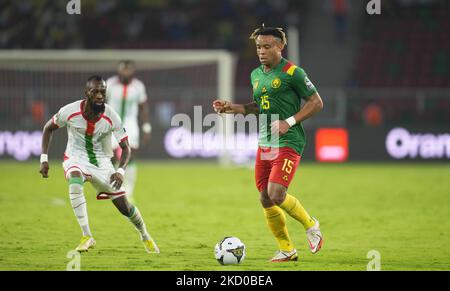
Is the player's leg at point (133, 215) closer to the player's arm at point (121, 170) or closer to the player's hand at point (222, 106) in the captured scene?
the player's arm at point (121, 170)

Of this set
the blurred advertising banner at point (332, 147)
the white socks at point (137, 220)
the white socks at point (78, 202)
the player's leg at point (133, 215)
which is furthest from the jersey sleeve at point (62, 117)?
the blurred advertising banner at point (332, 147)

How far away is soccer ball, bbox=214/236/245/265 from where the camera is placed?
334 inches

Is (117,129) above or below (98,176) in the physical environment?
above

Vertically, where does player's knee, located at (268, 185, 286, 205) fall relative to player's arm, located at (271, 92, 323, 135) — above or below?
below

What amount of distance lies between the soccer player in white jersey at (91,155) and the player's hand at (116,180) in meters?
0.01

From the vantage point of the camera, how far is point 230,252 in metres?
8.52

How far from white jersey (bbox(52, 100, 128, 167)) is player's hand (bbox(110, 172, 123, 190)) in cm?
39

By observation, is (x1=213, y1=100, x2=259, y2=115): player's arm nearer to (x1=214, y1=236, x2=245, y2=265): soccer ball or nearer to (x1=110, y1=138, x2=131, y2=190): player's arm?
(x1=110, y1=138, x2=131, y2=190): player's arm

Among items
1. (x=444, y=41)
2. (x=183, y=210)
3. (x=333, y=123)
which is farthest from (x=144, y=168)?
(x=444, y=41)

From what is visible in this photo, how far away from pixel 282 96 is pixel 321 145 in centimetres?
1544

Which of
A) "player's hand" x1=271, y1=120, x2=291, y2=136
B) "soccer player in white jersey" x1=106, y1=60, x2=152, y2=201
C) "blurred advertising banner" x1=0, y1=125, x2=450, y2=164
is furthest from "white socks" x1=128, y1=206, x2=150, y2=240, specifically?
"blurred advertising banner" x1=0, y1=125, x2=450, y2=164

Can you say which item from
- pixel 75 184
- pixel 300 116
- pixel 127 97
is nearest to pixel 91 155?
pixel 75 184

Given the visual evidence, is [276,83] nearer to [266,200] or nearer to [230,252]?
[266,200]

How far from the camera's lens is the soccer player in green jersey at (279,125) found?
28.6 feet
